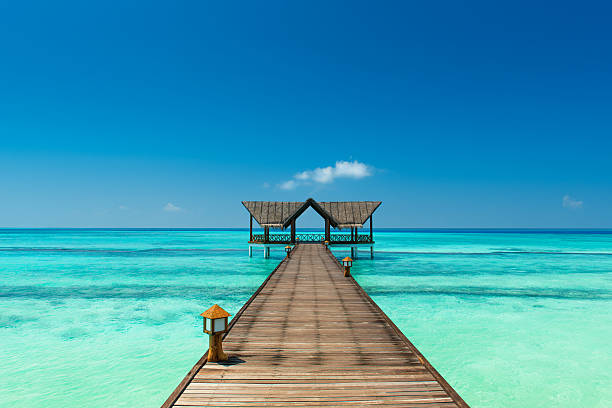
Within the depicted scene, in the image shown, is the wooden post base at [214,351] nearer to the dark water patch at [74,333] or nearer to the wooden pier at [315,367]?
the wooden pier at [315,367]

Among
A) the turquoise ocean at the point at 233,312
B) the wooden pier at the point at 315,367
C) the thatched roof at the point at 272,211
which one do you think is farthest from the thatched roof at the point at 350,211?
the wooden pier at the point at 315,367

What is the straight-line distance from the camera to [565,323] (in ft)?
39.7

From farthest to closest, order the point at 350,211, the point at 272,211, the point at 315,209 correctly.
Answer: the point at 272,211 < the point at 350,211 < the point at 315,209

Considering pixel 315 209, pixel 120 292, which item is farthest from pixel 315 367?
pixel 315 209

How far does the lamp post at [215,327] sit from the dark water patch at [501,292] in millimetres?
12275

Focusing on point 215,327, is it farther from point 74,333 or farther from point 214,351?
point 74,333

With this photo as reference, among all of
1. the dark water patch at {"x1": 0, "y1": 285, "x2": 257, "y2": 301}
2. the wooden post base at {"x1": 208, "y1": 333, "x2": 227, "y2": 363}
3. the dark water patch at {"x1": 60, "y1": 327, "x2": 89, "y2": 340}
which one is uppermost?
the wooden post base at {"x1": 208, "y1": 333, "x2": 227, "y2": 363}

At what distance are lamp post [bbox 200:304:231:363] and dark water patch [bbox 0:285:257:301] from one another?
11465 millimetres

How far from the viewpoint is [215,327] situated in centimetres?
483

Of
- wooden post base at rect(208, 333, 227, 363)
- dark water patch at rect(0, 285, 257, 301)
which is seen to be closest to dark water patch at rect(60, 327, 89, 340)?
dark water patch at rect(0, 285, 257, 301)

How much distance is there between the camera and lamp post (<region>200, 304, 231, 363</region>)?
189 inches

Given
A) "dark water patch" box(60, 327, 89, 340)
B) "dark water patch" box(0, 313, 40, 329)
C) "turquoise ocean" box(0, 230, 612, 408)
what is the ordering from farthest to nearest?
"dark water patch" box(0, 313, 40, 329), "dark water patch" box(60, 327, 89, 340), "turquoise ocean" box(0, 230, 612, 408)

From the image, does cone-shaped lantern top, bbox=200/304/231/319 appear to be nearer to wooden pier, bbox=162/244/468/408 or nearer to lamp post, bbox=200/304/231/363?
lamp post, bbox=200/304/231/363

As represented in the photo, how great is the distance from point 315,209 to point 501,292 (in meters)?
14.9
